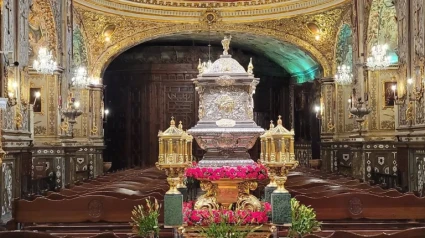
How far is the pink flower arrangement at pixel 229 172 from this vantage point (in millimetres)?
8875

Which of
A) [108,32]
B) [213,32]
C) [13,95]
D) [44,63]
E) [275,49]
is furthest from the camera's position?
[275,49]

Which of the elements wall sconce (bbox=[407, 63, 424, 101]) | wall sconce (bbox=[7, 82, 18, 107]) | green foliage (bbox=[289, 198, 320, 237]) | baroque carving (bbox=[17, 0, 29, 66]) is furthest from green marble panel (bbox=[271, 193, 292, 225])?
baroque carving (bbox=[17, 0, 29, 66])

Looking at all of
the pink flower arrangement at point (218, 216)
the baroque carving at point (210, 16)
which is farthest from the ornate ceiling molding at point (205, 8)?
the pink flower arrangement at point (218, 216)

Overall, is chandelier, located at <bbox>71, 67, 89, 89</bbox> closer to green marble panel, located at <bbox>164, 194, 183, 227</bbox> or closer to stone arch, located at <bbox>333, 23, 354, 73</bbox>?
stone arch, located at <bbox>333, 23, 354, 73</bbox>

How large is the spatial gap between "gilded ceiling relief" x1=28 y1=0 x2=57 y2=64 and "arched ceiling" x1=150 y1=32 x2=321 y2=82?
7734mm

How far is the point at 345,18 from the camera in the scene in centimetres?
2053

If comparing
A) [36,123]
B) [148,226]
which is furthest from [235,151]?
[36,123]

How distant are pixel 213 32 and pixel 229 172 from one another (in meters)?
15.3

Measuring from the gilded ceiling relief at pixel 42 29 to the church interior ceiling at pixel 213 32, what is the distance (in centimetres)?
432

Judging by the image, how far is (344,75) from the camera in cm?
2019

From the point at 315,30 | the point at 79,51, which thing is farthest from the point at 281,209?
the point at 79,51

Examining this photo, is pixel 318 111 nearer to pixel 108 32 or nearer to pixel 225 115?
pixel 108 32

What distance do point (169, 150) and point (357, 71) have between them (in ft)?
37.0

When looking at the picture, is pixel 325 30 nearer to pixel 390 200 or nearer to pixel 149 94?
pixel 149 94
